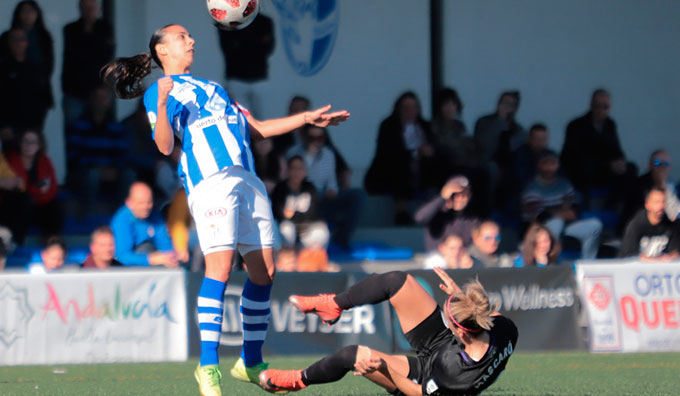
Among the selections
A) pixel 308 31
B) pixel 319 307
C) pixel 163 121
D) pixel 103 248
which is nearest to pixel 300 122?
pixel 163 121

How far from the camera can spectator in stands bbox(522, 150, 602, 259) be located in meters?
12.5

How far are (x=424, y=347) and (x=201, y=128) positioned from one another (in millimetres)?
1621

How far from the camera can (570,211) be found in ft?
41.4

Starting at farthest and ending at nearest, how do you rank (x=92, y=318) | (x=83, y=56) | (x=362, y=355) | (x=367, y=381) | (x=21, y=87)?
(x=83, y=56)
(x=21, y=87)
(x=92, y=318)
(x=367, y=381)
(x=362, y=355)

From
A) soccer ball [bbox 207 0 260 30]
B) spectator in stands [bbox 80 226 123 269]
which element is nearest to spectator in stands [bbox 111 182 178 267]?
spectator in stands [bbox 80 226 123 269]

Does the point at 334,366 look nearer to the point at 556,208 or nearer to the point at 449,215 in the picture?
the point at 449,215

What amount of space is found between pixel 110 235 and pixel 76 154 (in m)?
2.25

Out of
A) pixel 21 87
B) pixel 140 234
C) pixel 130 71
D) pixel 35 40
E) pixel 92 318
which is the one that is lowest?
pixel 92 318

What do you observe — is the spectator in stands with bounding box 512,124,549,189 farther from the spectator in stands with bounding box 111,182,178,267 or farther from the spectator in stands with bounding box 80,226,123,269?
the spectator in stands with bounding box 80,226,123,269

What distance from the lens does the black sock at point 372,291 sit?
20.1 feet

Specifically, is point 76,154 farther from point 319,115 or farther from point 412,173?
point 319,115

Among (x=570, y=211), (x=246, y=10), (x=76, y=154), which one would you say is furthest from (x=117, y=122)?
(x=246, y=10)

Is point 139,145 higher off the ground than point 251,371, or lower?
higher

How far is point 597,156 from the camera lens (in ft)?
44.1
